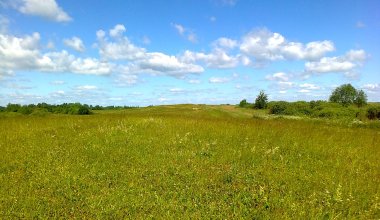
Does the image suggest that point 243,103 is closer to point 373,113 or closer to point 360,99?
point 360,99

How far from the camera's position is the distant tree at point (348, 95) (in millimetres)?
104387

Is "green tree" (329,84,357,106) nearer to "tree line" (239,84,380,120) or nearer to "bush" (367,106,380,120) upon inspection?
"tree line" (239,84,380,120)

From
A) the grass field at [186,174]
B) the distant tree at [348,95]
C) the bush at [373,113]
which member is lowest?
the grass field at [186,174]

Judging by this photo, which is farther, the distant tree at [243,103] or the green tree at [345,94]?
the distant tree at [243,103]

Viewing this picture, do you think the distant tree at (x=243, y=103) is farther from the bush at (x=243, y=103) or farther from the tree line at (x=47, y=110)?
the tree line at (x=47, y=110)

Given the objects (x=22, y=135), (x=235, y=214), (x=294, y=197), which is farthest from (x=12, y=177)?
(x=294, y=197)

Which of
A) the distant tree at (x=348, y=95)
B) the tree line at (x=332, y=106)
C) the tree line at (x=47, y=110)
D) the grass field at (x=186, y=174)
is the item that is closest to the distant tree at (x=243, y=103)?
the tree line at (x=332, y=106)

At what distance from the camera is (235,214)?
7.86m

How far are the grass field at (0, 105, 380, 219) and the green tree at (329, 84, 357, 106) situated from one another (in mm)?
100489

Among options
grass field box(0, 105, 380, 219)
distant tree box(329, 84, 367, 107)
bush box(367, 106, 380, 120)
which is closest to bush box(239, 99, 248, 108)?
distant tree box(329, 84, 367, 107)

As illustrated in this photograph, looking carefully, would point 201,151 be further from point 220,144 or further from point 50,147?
point 50,147

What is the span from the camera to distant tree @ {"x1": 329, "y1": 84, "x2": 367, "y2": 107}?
10439 centimetres

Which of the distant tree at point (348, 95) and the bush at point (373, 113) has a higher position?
the distant tree at point (348, 95)

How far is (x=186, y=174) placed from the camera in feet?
33.4
